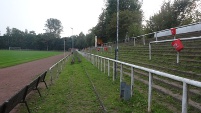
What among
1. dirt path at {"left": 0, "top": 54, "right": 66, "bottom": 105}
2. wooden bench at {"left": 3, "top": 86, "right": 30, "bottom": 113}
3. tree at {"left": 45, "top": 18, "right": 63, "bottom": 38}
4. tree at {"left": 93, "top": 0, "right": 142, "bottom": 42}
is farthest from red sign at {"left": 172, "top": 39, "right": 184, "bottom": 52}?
tree at {"left": 45, "top": 18, "right": 63, "bottom": 38}

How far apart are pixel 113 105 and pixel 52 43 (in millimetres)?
107442

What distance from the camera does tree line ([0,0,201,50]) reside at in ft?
90.9

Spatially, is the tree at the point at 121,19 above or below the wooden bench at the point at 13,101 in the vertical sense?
above

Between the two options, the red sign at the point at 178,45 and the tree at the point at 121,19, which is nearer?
the red sign at the point at 178,45

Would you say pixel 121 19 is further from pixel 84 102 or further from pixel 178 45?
pixel 84 102

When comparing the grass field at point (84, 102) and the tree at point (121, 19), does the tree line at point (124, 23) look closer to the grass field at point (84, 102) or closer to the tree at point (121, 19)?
the tree at point (121, 19)

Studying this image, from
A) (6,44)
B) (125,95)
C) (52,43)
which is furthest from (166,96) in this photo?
(6,44)

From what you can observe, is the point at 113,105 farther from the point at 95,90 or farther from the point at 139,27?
the point at 139,27

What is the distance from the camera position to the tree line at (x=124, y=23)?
2772cm

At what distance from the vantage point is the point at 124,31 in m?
49.6

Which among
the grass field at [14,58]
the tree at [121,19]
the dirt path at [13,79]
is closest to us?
the dirt path at [13,79]

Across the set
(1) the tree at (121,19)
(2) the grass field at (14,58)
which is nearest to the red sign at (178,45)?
(2) the grass field at (14,58)

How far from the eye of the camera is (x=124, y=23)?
48031 mm

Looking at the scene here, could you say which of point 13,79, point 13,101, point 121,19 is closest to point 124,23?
point 121,19
